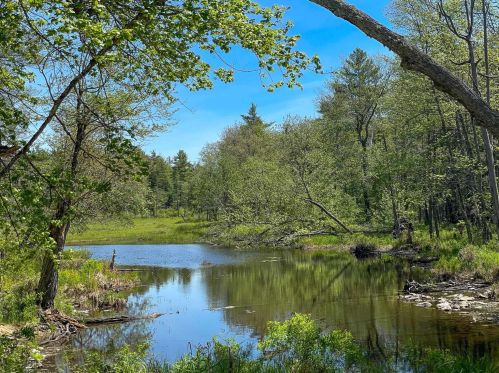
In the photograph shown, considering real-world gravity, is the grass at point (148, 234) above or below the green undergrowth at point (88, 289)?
above

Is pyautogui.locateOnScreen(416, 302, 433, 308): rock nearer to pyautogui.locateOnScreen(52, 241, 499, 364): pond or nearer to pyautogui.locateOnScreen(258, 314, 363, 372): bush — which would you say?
pyautogui.locateOnScreen(52, 241, 499, 364): pond

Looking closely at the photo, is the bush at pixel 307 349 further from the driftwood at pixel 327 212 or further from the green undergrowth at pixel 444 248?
the driftwood at pixel 327 212

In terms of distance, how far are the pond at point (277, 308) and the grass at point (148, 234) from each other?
91.0 ft

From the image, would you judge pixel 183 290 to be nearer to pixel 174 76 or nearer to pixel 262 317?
pixel 262 317

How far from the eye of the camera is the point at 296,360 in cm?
894

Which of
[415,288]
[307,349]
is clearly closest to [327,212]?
[415,288]

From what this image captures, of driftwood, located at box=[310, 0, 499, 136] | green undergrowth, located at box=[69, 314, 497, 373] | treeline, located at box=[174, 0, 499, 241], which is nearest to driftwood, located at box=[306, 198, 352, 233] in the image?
treeline, located at box=[174, 0, 499, 241]

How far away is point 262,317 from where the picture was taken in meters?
16.4

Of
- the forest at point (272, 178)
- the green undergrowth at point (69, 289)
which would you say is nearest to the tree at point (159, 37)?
the forest at point (272, 178)

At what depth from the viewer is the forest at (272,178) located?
6.12 metres

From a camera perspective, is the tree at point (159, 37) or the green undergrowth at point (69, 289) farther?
the green undergrowth at point (69, 289)

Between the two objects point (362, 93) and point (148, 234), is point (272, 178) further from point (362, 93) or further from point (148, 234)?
point (148, 234)

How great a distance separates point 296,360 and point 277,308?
8913mm

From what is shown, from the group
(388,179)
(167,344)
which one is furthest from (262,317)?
(388,179)
